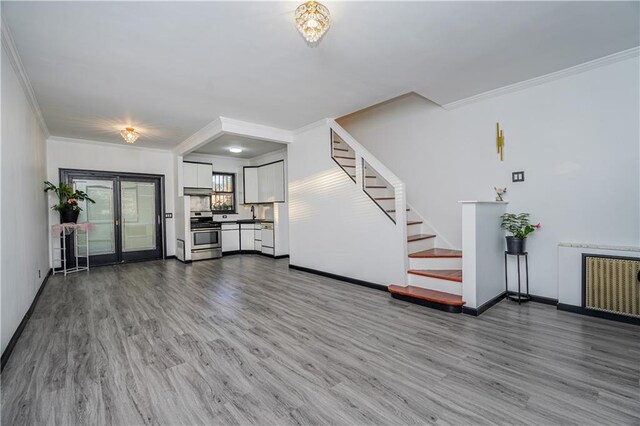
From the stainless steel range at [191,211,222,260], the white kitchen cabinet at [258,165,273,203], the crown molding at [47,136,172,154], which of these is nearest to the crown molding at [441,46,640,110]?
the white kitchen cabinet at [258,165,273,203]

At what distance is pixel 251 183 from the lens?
7.80 metres

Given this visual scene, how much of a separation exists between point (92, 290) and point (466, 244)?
17.0 ft

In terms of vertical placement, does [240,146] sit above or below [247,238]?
above

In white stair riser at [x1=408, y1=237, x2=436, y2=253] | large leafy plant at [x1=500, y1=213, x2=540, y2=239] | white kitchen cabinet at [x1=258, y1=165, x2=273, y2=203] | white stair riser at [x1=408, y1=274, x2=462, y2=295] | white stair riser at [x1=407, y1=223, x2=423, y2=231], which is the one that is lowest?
white stair riser at [x1=408, y1=274, x2=462, y2=295]

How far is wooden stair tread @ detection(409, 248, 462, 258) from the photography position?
3.86m

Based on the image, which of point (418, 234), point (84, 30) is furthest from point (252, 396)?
point (418, 234)

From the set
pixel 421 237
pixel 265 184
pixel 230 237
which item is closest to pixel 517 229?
pixel 421 237

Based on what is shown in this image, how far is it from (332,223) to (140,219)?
4760mm

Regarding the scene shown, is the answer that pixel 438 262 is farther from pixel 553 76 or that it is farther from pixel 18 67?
pixel 18 67

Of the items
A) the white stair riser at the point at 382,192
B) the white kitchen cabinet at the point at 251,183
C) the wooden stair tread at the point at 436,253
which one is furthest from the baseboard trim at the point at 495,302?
the white kitchen cabinet at the point at 251,183

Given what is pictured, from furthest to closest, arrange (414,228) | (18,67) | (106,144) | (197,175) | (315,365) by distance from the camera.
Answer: (197,175)
(106,144)
(414,228)
(18,67)
(315,365)

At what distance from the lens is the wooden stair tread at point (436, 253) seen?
3.86m

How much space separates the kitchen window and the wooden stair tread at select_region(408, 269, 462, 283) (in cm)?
571

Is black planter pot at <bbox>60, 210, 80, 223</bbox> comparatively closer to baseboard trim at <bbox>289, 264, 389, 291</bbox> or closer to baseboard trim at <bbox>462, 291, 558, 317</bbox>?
baseboard trim at <bbox>289, 264, 389, 291</bbox>
